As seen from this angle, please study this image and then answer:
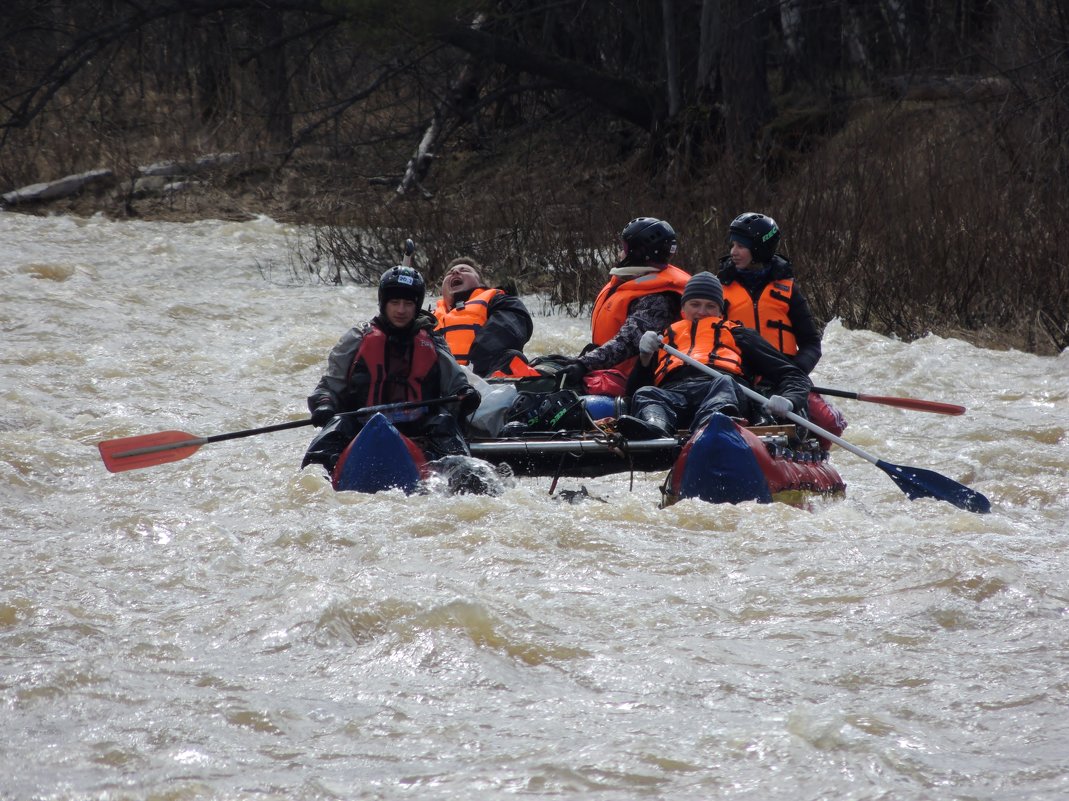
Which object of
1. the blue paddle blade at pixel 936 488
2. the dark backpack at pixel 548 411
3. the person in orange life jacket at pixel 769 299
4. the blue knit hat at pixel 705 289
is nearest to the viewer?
the blue paddle blade at pixel 936 488

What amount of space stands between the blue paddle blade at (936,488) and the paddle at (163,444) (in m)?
2.19

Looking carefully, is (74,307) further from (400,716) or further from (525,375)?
(400,716)

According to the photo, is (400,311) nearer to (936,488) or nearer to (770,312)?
(770,312)

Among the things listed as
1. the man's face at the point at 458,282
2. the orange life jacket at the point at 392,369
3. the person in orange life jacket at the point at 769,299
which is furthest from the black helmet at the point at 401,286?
the person in orange life jacket at the point at 769,299

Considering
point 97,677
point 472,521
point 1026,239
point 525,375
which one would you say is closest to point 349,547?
point 472,521

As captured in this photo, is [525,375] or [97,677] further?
[525,375]

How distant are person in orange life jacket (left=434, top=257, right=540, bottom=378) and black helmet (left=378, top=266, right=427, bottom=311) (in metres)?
1.18

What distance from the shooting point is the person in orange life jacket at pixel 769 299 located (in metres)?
7.92

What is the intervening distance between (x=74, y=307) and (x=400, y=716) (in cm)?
978

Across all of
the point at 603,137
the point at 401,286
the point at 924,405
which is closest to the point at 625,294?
the point at 401,286

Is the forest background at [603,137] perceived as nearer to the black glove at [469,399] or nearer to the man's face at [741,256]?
the man's face at [741,256]

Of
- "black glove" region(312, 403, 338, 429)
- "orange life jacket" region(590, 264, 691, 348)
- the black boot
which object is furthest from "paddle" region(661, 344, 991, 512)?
"black glove" region(312, 403, 338, 429)

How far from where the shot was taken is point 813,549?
6082 millimetres

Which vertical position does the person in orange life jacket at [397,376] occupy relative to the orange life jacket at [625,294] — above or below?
below
